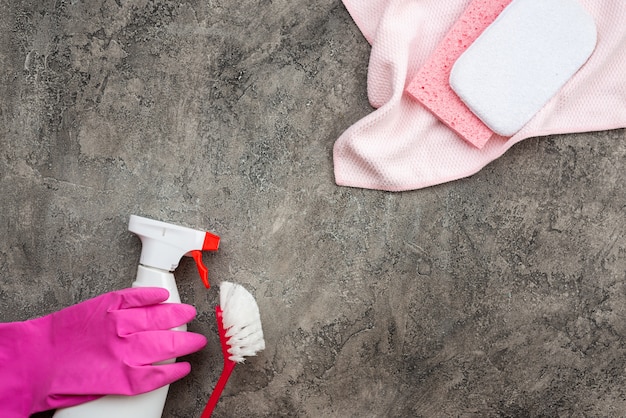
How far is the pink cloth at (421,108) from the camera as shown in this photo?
0.98 m

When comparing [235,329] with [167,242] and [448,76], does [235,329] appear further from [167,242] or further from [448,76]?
[448,76]

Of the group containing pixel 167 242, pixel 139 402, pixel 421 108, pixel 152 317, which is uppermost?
pixel 421 108

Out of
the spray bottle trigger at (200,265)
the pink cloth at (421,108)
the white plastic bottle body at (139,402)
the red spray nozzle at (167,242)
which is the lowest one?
the white plastic bottle body at (139,402)

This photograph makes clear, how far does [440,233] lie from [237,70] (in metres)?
0.47

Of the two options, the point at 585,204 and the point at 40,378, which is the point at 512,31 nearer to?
the point at 585,204

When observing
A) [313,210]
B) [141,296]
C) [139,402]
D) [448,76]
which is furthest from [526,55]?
[139,402]

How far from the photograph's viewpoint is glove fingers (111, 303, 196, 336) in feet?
3.09

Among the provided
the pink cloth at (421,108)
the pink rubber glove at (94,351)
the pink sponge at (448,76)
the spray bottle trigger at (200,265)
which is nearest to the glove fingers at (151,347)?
the pink rubber glove at (94,351)

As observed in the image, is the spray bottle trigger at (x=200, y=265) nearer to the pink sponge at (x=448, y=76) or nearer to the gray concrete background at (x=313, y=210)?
the gray concrete background at (x=313, y=210)

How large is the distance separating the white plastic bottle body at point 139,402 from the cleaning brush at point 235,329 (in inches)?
3.2

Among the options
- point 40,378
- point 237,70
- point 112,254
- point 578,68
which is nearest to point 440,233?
point 578,68

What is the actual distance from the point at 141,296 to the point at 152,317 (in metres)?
0.04

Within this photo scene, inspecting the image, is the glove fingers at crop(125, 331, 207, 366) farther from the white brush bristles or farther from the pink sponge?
the pink sponge

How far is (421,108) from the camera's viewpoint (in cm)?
102
